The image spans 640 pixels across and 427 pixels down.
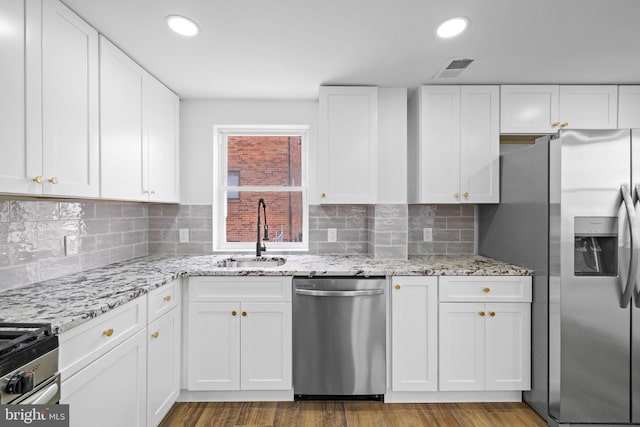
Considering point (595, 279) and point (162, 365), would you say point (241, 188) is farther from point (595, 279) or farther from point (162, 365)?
point (595, 279)

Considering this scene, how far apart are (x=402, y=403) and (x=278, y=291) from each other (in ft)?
3.75

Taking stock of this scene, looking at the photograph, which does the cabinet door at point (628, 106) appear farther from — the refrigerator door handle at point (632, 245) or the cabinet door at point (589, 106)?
the refrigerator door handle at point (632, 245)

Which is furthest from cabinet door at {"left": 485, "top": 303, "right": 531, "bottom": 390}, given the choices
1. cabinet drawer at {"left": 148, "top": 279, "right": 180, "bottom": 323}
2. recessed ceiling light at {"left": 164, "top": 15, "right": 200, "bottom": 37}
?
recessed ceiling light at {"left": 164, "top": 15, "right": 200, "bottom": 37}

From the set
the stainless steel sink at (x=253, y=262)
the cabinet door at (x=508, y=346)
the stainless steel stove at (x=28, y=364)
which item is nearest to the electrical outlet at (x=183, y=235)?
the stainless steel sink at (x=253, y=262)

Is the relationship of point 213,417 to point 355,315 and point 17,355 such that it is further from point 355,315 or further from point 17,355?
point 17,355

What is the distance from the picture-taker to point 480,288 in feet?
7.32

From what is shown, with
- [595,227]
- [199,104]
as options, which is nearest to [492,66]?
[595,227]

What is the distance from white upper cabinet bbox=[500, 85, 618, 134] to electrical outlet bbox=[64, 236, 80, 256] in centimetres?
305

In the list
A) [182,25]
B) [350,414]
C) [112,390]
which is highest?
[182,25]

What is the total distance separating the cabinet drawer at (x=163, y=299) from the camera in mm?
1836

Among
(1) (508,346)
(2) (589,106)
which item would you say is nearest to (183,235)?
(1) (508,346)

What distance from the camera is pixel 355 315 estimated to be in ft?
7.30

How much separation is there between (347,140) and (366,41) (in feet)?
2.56

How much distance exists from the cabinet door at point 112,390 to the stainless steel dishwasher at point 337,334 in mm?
921
